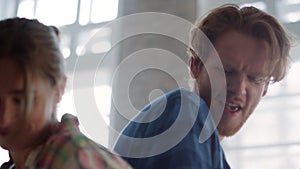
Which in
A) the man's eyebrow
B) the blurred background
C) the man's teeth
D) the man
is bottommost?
the blurred background

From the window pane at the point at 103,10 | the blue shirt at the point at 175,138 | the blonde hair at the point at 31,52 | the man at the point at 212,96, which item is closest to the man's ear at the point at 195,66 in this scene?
the man at the point at 212,96

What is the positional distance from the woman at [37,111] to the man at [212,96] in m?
0.12

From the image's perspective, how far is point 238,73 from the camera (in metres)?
0.81

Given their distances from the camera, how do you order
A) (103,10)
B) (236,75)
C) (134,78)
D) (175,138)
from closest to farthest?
1. (175,138)
2. (236,75)
3. (134,78)
4. (103,10)

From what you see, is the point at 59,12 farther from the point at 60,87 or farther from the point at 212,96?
the point at 60,87

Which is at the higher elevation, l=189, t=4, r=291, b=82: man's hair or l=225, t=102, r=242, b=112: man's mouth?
l=189, t=4, r=291, b=82: man's hair

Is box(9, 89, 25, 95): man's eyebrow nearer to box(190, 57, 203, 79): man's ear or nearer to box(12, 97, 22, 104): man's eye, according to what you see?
box(12, 97, 22, 104): man's eye

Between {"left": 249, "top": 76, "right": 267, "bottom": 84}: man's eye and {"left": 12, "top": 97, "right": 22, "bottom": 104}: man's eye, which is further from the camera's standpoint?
{"left": 249, "top": 76, "right": 267, "bottom": 84}: man's eye

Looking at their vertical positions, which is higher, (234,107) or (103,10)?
(234,107)

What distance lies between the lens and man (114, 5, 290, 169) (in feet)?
2.25

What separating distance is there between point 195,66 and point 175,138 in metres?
0.21

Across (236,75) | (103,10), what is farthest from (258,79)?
(103,10)

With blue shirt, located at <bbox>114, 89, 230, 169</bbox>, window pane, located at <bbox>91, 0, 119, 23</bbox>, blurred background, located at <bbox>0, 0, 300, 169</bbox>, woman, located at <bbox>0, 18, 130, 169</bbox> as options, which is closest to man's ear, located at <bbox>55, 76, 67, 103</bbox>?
woman, located at <bbox>0, 18, 130, 169</bbox>

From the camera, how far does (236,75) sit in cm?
81
